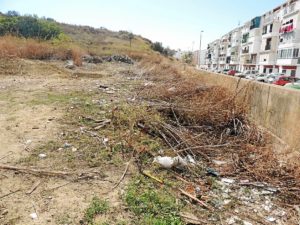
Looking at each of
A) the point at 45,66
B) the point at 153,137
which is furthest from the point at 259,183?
the point at 45,66

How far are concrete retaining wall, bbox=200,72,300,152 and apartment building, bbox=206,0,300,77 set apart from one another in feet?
119

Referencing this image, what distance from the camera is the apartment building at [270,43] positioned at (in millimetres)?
40031

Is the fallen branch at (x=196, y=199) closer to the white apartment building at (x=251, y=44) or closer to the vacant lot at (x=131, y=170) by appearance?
the vacant lot at (x=131, y=170)

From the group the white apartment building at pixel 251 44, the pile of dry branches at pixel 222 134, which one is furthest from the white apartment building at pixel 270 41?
the pile of dry branches at pixel 222 134

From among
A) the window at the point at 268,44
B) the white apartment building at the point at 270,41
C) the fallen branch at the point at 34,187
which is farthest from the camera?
the window at the point at 268,44

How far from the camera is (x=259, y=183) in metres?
3.53

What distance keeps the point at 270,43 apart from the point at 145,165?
5221 cm

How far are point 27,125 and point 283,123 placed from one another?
4.21 meters

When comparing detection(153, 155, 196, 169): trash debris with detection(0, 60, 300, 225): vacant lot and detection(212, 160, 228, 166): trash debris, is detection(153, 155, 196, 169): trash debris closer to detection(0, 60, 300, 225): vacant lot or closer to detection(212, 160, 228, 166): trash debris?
detection(0, 60, 300, 225): vacant lot

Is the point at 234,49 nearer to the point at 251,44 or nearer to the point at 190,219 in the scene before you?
the point at 251,44

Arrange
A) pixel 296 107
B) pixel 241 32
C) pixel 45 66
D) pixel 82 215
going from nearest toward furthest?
pixel 82 215, pixel 296 107, pixel 45 66, pixel 241 32

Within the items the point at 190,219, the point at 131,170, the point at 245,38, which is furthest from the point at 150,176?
the point at 245,38

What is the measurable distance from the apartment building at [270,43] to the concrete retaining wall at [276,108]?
1427 inches

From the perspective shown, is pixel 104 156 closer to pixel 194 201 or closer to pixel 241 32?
pixel 194 201
